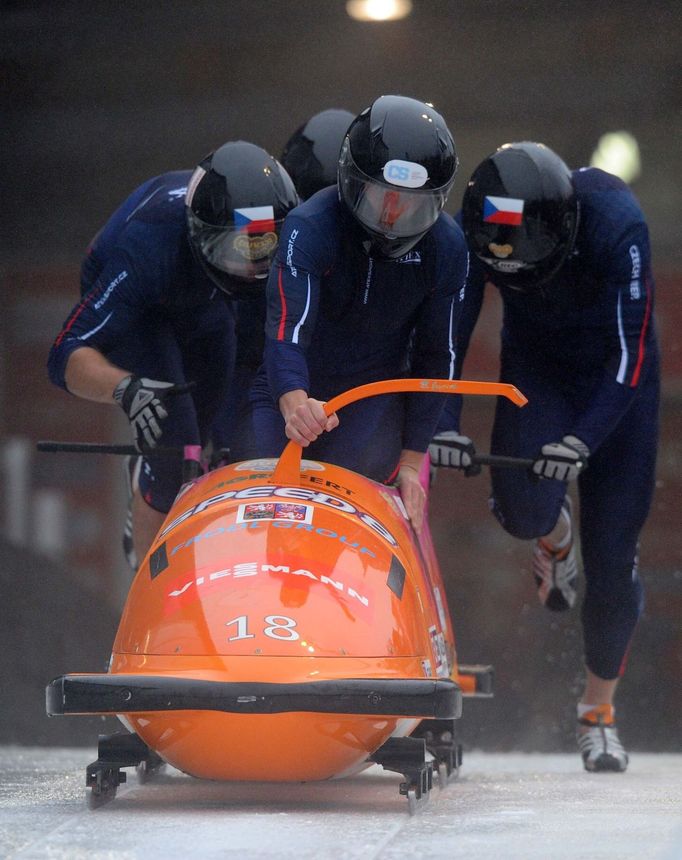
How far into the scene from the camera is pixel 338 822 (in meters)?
2.58

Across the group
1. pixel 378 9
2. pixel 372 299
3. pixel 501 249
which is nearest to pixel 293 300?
pixel 372 299

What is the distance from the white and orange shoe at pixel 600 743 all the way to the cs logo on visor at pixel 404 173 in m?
1.84

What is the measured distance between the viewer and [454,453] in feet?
12.7

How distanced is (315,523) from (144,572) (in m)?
0.36

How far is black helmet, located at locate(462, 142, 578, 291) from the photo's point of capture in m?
3.91

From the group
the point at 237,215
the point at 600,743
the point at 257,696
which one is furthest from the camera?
the point at 600,743

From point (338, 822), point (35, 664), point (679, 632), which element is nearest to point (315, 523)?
point (338, 822)

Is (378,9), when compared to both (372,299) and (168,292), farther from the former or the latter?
(372,299)

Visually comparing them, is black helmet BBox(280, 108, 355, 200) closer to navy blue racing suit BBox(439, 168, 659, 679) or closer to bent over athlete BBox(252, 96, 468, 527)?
navy blue racing suit BBox(439, 168, 659, 679)

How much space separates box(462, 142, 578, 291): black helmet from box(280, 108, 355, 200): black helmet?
1.53 ft

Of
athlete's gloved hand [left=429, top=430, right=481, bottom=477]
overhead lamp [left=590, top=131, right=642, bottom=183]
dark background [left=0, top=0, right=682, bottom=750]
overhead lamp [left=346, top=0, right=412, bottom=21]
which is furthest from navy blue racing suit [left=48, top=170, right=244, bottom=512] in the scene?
overhead lamp [left=590, top=131, right=642, bottom=183]

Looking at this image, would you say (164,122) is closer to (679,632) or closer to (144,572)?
(679,632)

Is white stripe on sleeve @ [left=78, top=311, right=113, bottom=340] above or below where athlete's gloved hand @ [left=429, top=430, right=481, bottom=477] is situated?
above

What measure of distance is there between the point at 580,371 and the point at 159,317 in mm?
1211
